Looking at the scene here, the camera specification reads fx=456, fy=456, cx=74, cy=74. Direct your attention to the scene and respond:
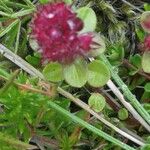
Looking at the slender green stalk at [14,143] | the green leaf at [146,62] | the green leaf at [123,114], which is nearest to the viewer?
the slender green stalk at [14,143]

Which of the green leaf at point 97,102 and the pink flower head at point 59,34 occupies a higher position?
the pink flower head at point 59,34

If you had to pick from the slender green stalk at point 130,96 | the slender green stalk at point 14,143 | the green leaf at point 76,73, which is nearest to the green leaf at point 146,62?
the slender green stalk at point 130,96

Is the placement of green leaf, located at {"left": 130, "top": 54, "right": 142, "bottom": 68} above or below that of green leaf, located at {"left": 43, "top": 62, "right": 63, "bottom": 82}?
below

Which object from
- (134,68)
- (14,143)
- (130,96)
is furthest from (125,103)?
(14,143)

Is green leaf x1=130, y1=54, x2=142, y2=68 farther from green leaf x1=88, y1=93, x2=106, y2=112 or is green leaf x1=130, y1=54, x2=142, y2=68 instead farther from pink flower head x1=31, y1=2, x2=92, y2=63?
pink flower head x1=31, y1=2, x2=92, y2=63

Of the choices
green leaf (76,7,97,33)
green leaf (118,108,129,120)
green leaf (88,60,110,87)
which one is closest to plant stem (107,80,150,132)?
green leaf (118,108,129,120)

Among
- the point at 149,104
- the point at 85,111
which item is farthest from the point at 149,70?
the point at 85,111

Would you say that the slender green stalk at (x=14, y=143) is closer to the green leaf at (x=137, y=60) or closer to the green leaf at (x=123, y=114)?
the green leaf at (x=123, y=114)

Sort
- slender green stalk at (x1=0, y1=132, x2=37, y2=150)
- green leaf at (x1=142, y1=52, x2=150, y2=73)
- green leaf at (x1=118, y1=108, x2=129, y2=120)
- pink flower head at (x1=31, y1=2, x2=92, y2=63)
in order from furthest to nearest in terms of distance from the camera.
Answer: green leaf at (x1=118, y1=108, x2=129, y2=120) < green leaf at (x1=142, y1=52, x2=150, y2=73) < slender green stalk at (x1=0, y1=132, x2=37, y2=150) < pink flower head at (x1=31, y1=2, x2=92, y2=63)
